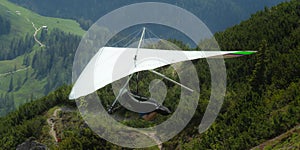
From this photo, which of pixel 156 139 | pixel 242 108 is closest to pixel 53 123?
pixel 156 139

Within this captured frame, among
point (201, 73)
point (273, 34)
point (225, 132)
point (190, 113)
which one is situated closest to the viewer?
point (225, 132)

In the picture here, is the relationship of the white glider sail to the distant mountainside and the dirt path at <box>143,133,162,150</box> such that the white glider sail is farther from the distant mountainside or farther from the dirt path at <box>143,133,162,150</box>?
the dirt path at <box>143,133,162,150</box>

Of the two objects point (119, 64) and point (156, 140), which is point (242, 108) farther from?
point (119, 64)

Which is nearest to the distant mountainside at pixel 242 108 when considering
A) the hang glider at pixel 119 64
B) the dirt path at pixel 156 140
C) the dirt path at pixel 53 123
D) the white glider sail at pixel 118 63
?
the dirt path at pixel 53 123

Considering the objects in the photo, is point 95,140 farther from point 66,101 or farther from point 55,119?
point 66,101

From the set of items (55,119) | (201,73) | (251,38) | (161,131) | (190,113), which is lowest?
(55,119)

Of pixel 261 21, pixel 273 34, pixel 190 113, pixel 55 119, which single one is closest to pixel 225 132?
pixel 190 113

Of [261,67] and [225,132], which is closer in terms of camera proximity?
[225,132]
